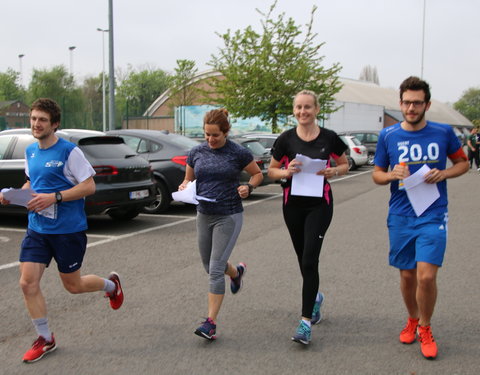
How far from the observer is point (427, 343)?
3.85m

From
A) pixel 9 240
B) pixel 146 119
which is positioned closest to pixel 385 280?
pixel 9 240

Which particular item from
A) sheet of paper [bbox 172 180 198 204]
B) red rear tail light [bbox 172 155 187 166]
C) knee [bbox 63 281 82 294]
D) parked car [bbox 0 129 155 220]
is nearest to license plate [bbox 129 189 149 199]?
parked car [bbox 0 129 155 220]

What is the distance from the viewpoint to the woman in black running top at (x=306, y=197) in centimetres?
418

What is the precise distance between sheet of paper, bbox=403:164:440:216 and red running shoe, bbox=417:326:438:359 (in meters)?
0.79

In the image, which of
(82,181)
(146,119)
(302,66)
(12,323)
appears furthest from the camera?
(146,119)

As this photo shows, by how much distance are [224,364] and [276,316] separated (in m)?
1.06

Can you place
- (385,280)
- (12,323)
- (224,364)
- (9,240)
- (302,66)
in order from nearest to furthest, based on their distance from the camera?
(224,364) → (12,323) → (385,280) → (9,240) → (302,66)

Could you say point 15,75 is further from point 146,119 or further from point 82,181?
point 82,181

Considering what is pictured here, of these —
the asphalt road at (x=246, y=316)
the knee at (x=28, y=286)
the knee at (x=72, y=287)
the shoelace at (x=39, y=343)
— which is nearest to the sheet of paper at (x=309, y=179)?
the asphalt road at (x=246, y=316)

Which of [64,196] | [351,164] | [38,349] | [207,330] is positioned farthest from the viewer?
[351,164]

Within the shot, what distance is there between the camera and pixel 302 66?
27406 millimetres

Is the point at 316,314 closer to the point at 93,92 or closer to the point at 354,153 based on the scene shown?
the point at 354,153

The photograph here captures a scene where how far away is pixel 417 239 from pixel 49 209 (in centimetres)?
248

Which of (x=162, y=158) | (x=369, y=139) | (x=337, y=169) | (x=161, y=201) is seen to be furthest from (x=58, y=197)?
(x=369, y=139)
